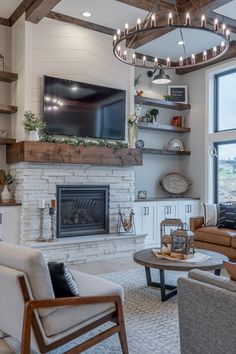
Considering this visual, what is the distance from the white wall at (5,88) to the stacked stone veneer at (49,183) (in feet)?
1.04

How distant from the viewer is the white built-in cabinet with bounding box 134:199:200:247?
6336 millimetres

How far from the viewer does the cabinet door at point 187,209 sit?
A: 687cm

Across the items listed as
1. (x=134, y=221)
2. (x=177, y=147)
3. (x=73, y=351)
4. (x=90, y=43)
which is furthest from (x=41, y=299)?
(x=177, y=147)

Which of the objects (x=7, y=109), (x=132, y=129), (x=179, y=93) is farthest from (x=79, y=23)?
(x=179, y=93)

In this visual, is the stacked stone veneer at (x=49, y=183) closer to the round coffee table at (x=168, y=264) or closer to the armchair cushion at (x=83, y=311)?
the round coffee table at (x=168, y=264)

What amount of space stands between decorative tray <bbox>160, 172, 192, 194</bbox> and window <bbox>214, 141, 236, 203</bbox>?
0.63 metres

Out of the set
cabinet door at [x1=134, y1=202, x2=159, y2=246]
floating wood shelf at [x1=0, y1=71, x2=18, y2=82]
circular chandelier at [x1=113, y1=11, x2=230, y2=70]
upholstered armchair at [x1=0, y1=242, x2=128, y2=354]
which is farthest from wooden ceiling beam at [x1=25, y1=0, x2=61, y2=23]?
upholstered armchair at [x1=0, y1=242, x2=128, y2=354]

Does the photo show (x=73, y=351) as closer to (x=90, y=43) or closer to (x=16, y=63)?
(x=16, y=63)

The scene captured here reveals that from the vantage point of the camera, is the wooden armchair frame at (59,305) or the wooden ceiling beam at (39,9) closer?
the wooden armchair frame at (59,305)

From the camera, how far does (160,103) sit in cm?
711

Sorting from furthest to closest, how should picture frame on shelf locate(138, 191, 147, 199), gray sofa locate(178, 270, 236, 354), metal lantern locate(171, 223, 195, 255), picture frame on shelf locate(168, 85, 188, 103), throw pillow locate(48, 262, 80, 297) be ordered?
picture frame on shelf locate(168, 85, 188, 103) < picture frame on shelf locate(138, 191, 147, 199) < metal lantern locate(171, 223, 195, 255) < throw pillow locate(48, 262, 80, 297) < gray sofa locate(178, 270, 236, 354)

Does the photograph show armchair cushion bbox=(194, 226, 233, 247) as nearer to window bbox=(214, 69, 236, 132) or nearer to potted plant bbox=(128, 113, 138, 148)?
potted plant bbox=(128, 113, 138, 148)

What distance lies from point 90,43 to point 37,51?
3.12 ft

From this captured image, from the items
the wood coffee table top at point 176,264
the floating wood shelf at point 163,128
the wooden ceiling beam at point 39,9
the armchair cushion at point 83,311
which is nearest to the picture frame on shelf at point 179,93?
the floating wood shelf at point 163,128
